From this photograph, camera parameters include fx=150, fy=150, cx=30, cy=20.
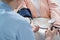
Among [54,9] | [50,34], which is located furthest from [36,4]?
[50,34]

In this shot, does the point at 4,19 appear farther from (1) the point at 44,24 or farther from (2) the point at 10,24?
(1) the point at 44,24

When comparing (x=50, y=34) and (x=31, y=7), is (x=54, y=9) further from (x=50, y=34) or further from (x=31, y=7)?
(x=50, y=34)

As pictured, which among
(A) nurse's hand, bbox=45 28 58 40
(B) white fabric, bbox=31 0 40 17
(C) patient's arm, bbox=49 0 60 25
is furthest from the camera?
(B) white fabric, bbox=31 0 40 17

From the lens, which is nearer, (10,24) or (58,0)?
(10,24)

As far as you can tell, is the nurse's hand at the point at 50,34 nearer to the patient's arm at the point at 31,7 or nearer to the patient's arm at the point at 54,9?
the patient's arm at the point at 54,9

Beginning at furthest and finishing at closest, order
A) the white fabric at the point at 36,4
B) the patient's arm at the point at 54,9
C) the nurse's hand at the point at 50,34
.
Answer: the white fabric at the point at 36,4 → the patient's arm at the point at 54,9 → the nurse's hand at the point at 50,34

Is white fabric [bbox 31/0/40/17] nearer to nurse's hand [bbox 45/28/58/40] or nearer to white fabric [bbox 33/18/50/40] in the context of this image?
white fabric [bbox 33/18/50/40]

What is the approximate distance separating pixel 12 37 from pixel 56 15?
131cm

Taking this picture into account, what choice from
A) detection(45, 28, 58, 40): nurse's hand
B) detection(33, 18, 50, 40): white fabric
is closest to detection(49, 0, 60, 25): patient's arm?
detection(33, 18, 50, 40): white fabric

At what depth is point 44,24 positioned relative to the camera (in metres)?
1.83

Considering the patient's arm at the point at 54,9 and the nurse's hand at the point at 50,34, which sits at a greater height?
the patient's arm at the point at 54,9

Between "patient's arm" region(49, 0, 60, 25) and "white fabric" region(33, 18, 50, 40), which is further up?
"patient's arm" region(49, 0, 60, 25)

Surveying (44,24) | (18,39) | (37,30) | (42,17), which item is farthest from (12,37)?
(42,17)

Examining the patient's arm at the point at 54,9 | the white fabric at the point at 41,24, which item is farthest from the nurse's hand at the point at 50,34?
the patient's arm at the point at 54,9
